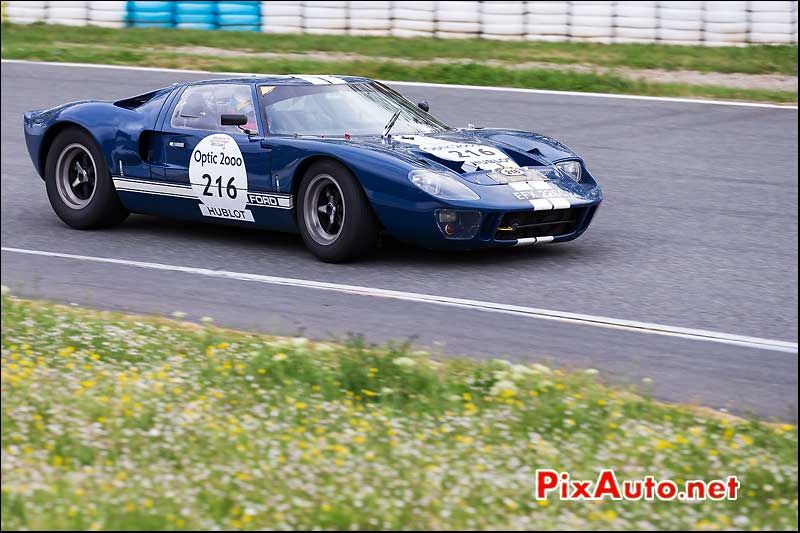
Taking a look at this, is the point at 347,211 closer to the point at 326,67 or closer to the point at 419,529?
the point at 419,529

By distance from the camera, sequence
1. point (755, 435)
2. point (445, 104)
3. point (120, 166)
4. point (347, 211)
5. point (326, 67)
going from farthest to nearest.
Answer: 1. point (326, 67)
2. point (445, 104)
3. point (120, 166)
4. point (347, 211)
5. point (755, 435)

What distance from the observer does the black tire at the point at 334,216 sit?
786 centimetres

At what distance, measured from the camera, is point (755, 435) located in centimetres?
500

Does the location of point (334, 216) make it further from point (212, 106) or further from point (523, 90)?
point (523, 90)

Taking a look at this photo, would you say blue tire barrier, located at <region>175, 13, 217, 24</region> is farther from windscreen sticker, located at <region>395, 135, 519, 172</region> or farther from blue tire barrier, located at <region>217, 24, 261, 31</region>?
windscreen sticker, located at <region>395, 135, 519, 172</region>

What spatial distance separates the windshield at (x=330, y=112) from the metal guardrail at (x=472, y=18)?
9287mm

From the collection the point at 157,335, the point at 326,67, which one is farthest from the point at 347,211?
the point at 326,67

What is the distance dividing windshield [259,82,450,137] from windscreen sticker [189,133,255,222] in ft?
1.06

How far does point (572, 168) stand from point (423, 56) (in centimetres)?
918

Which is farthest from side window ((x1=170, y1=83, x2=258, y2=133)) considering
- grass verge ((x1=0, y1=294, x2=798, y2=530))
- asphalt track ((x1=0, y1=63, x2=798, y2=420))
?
grass verge ((x1=0, y1=294, x2=798, y2=530))

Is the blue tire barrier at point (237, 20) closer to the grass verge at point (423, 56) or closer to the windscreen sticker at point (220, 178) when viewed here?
the grass verge at point (423, 56)

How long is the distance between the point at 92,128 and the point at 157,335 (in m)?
3.25

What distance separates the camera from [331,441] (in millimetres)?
4891

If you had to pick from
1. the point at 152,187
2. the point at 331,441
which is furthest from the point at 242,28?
the point at 331,441
